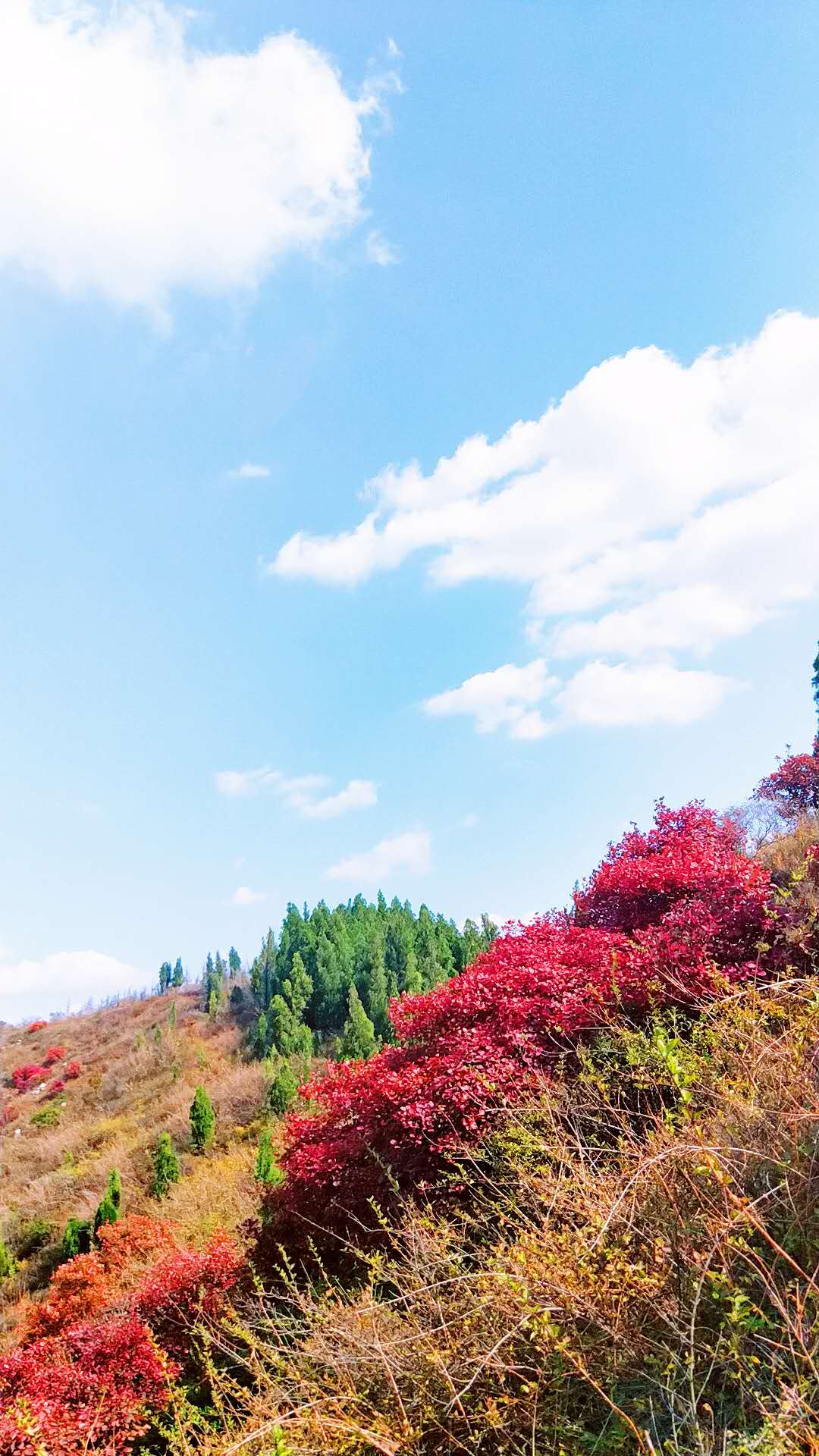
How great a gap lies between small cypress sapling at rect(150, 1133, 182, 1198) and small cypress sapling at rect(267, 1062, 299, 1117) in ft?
10.1

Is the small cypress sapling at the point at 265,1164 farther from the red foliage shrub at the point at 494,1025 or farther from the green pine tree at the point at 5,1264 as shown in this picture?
the red foliage shrub at the point at 494,1025

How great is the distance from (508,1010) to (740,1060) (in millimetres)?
2699

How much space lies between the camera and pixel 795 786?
46.5ft

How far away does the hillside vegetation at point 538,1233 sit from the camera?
2.57m

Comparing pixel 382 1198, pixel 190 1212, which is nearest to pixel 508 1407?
pixel 382 1198

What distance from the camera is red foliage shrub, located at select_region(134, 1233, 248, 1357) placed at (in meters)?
6.77

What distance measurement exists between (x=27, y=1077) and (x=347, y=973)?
17.6 metres

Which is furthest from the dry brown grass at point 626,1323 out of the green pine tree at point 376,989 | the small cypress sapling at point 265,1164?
the green pine tree at point 376,989

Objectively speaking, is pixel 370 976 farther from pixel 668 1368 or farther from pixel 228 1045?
pixel 668 1368

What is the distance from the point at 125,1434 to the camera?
534cm

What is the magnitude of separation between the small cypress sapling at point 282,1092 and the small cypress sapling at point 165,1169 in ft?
10.1

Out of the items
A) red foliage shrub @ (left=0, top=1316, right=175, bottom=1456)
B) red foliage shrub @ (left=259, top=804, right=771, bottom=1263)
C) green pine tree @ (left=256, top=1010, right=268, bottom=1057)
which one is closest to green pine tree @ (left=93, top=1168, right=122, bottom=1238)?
green pine tree @ (left=256, top=1010, right=268, bottom=1057)

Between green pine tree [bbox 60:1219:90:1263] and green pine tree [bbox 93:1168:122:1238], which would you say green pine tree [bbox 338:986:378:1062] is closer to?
green pine tree [bbox 93:1168:122:1238]

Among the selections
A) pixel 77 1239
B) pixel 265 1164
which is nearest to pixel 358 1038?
pixel 77 1239
